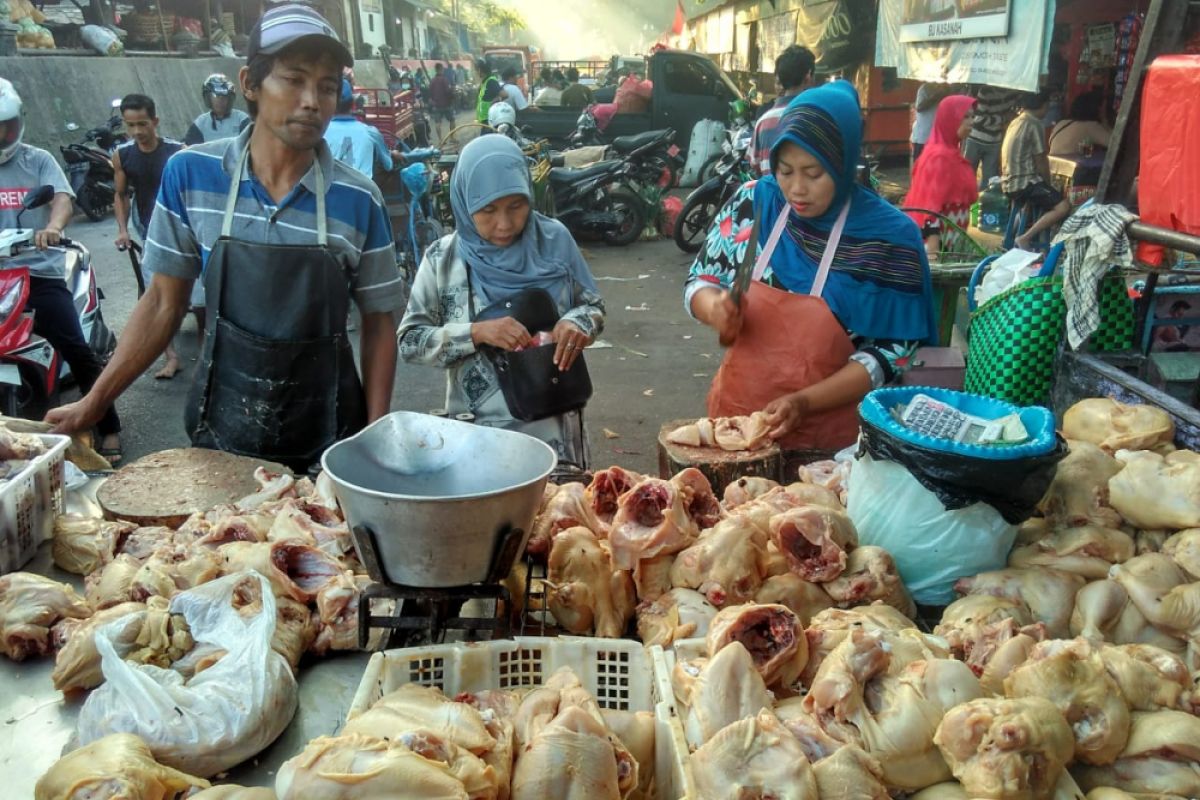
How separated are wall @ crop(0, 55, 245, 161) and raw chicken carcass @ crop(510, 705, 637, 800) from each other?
15753 mm

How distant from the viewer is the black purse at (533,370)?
321 centimetres

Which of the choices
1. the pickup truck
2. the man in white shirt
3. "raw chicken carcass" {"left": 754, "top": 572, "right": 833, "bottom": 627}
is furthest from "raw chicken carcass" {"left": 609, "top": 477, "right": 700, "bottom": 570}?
the pickup truck

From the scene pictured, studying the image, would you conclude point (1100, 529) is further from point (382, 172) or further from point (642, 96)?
point (642, 96)

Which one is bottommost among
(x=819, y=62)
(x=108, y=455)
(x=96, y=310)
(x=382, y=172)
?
(x=108, y=455)

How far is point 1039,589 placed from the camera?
75.5 inches

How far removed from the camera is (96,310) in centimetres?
618

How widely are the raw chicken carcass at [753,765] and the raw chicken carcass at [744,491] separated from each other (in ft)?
3.20

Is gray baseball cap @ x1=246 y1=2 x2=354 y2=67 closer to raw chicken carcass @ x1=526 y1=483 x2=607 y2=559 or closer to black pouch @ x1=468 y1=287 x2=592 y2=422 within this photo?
black pouch @ x1=468 y1=287 x2=592 y2=422

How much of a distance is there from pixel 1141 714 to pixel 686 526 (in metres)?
0.96

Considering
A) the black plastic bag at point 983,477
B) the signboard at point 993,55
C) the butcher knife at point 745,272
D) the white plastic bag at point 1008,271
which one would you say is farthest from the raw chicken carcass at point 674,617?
the signboard at point 993,55

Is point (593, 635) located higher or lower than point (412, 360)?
lower

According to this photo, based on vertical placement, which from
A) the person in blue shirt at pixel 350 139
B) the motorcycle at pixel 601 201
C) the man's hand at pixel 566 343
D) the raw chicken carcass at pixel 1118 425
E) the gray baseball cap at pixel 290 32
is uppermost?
the gray baseball cap at pixel 290 32

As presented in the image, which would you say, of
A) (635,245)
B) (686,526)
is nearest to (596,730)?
(686,526)

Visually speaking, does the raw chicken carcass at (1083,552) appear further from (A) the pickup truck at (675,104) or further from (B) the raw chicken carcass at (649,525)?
(A) the pickup truck at (675,104)
